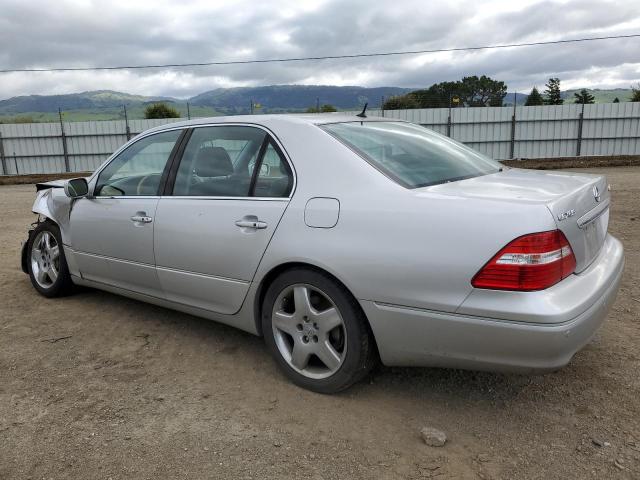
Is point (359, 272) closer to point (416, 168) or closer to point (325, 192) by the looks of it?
point (325, 192)

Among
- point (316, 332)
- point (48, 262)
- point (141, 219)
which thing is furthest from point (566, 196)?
point (48, 262)

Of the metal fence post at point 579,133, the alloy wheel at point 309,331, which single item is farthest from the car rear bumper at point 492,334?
the metal fence post at point 579,133

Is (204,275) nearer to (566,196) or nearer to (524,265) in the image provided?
(524,265)

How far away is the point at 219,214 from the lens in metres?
3.19

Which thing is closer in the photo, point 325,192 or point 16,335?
point 325,192

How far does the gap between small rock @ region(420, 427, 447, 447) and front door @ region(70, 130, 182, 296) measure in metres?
2.04

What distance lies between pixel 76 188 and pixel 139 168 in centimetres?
52

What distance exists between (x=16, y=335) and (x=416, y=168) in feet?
10.5

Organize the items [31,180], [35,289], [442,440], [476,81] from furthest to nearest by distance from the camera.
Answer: [476,81]
[31,180]
[35,289]
[442,440]

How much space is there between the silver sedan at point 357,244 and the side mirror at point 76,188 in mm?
207

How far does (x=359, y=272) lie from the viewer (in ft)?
→ 8.44

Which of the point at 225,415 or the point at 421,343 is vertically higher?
the point at 421,343

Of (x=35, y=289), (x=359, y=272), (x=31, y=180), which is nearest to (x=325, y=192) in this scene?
(x=359, y=272)

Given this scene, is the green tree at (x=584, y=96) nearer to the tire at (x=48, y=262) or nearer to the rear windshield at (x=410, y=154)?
the rear windshield at (x=410, y=154)
